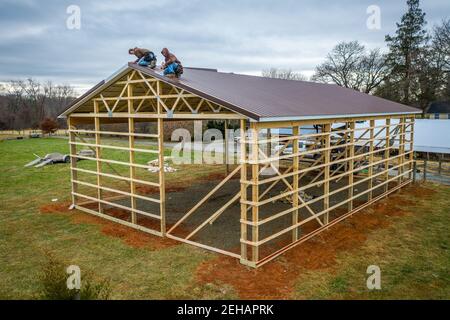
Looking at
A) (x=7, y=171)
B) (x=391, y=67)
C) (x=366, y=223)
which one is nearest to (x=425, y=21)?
(x=391, y=67)

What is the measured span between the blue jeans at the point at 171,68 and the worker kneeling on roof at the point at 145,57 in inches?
29.7

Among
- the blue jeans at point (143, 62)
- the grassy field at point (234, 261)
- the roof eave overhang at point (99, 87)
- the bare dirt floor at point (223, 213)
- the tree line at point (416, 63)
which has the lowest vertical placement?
the grassy field at point (234, 261)

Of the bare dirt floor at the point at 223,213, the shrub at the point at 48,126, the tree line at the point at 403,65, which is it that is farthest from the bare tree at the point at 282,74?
the bare dirt floor at the point at 223,213

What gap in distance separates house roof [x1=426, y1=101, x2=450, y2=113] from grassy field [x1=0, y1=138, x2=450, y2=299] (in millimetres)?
27820

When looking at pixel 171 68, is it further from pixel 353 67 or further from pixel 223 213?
pixel 353 67

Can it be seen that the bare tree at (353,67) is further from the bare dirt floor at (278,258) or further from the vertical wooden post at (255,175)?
the vertical wooden post at (255,175)

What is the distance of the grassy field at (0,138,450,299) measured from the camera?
249 inches

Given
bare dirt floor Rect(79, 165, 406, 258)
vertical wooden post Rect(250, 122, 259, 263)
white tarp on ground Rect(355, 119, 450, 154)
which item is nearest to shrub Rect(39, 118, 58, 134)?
bare dirt floor Rect(79, 165, 406, 258)

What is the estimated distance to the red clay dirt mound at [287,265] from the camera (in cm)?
633

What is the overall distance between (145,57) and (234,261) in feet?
17.9

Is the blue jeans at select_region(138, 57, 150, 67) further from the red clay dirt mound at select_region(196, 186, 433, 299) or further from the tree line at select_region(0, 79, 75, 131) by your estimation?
the tree line at select_region(0, 79, 75, 131)

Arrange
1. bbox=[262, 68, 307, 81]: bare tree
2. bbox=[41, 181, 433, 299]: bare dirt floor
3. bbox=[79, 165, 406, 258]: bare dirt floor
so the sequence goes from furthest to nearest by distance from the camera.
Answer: bbox=[262, 68, 307, 81]: bare tree
bbox=[79, 165, 406, 258]: bare dirt floor
bbox=[41, 181, 433, 299]: bare dirt floor

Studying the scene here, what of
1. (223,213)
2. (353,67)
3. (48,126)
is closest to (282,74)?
(353,67)
